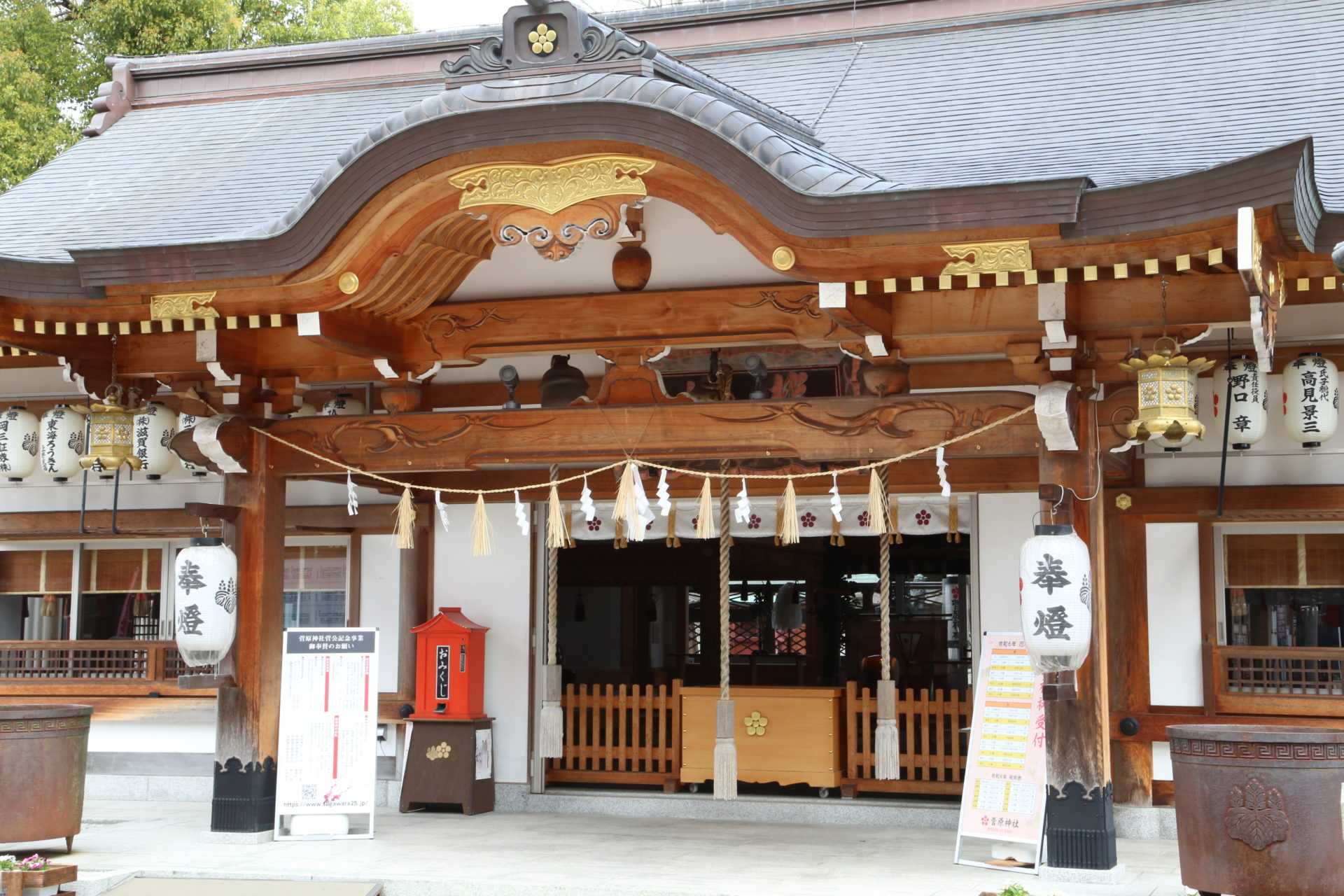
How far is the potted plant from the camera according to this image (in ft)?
23.4

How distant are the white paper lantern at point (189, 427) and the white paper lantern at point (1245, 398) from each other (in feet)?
21.5

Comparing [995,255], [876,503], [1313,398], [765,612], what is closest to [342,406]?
[876,503]

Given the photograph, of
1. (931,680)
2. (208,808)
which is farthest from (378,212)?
(931,680)

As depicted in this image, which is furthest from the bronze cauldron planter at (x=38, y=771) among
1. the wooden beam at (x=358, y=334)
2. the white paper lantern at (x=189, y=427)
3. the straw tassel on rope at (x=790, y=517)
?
the straw tassel on rope at (x=790, y=517)

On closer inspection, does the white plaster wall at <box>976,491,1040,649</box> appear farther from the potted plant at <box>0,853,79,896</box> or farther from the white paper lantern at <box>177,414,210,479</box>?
the potted plant at <box>0,853,79,896</box>

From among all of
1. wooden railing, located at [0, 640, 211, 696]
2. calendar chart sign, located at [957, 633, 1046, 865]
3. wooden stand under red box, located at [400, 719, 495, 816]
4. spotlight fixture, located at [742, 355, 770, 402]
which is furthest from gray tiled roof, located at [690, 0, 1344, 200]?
wooden railing, located at [0, 640, 211, 696]

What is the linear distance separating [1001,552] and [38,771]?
21.0 ft

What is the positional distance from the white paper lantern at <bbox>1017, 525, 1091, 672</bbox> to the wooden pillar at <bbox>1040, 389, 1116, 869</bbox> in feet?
0.80

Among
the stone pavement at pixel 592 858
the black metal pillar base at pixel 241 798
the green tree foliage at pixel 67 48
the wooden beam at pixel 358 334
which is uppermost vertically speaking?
the green tree foliage at pixel 67 48

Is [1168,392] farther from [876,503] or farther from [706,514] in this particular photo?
[706,514]

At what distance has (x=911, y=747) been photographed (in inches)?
389

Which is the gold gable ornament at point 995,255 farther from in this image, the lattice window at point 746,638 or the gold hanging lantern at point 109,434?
the lattice window at point 746,638

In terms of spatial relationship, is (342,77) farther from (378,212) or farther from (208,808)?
(208,808)

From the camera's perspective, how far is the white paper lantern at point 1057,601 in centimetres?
705
